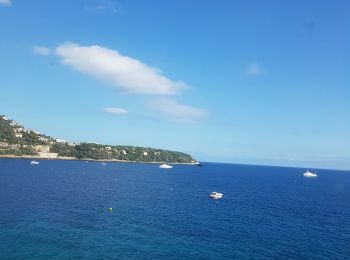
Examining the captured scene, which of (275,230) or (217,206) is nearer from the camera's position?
(275,230)

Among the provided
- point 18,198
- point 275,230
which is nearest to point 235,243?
point 275,230

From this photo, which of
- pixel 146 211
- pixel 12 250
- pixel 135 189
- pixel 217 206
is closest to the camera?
pixel 12 250

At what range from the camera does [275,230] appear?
97.2m

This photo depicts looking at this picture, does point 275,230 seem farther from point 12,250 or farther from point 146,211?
point 12,250

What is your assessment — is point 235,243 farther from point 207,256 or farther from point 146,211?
point 146,211

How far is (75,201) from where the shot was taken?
125312 mm

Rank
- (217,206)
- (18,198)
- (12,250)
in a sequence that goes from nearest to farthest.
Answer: (12,250) → (18,198) → (217,206)

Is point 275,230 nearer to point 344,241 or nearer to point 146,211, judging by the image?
point 344,241

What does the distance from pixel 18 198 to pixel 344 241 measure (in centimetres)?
10456

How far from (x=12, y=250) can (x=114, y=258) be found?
19529mm

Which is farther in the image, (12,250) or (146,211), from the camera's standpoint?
(146,211)

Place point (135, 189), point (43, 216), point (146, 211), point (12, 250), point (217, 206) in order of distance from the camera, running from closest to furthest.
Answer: point (12, 250), point (43, 216), point (146, 211), point (217, 206), point (135, 189)

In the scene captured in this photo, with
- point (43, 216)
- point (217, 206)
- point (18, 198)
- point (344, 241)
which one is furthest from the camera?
point (217, 206)

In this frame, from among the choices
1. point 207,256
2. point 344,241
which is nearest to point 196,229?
point 207,256
